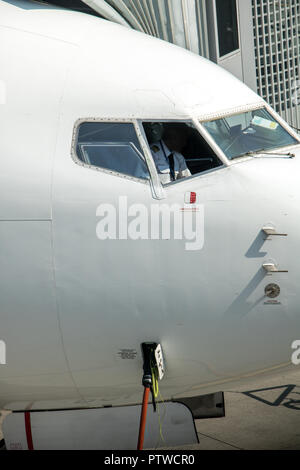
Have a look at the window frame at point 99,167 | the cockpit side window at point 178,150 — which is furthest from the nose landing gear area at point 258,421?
the window frame at point 99,167

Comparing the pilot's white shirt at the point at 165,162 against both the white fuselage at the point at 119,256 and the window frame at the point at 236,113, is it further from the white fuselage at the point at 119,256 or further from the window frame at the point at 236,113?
the window frame at the point at 236,113

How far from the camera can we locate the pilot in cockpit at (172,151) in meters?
6.49

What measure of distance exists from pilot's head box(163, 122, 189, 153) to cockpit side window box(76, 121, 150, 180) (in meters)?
0.34

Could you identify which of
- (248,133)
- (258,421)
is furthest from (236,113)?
(258,421)

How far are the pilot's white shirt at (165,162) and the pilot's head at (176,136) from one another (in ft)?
0.16

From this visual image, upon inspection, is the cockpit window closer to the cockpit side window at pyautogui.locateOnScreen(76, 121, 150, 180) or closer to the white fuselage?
the white fuselage

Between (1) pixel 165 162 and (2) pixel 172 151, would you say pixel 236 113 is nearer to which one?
(2) pixel 172 151

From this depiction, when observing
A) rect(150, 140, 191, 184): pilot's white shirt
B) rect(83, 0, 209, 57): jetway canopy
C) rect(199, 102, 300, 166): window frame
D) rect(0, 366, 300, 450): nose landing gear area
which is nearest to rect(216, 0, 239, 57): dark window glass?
rect(83, 0, 209, 57): jetway canopy

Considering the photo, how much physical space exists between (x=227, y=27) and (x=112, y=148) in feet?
15.1

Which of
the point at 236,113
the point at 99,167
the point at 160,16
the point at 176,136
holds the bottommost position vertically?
the point at 99,167

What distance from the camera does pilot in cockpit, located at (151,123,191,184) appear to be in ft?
21.3

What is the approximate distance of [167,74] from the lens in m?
6.68

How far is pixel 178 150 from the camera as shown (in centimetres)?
659

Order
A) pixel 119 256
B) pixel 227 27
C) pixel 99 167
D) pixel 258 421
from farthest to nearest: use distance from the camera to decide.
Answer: pixel 258 421
pixel 227 27
pixel 99 167
pixel 119 256
